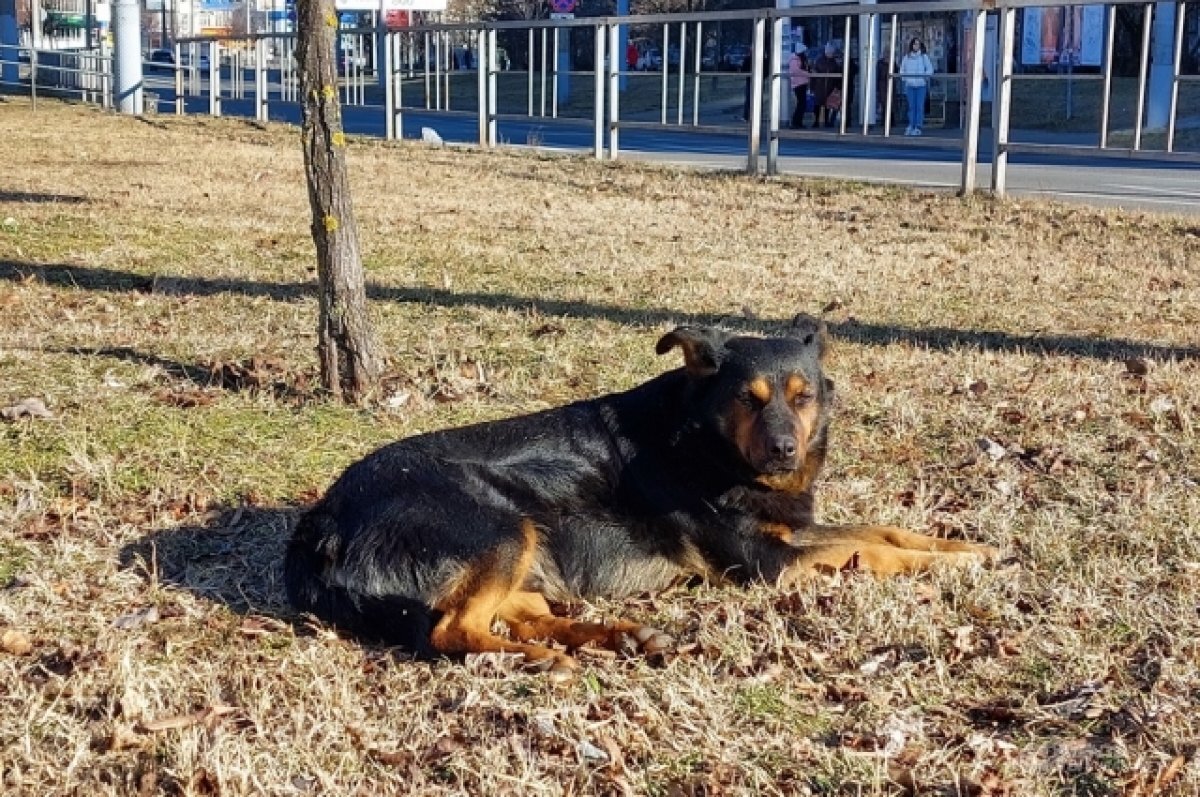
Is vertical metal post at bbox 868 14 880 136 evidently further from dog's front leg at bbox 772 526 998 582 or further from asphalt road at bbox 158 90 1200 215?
dog's front leg at bbox 772 526 998 582

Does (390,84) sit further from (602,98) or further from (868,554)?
(868,554)

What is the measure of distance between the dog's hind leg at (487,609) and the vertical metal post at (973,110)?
11.9 meters

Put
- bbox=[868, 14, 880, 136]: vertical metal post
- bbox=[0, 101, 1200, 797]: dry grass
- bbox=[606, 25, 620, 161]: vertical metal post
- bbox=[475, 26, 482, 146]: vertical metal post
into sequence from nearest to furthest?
1. bbox=[0, 101, 1200, 797]: dry grass
2. bbox=[868, 14, 880, 136]: vertical metal post
3. bbox=[606, 25, 620, 161]: vertical metal post
4. bbox=[475, 26, 482, 146]: vertical metal post

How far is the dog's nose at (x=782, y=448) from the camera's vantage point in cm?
458

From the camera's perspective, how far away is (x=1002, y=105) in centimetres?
1551

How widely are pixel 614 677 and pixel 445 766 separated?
25.2 inches

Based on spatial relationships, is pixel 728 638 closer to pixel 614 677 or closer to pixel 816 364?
pixel 614 677

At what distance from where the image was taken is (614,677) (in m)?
3.96

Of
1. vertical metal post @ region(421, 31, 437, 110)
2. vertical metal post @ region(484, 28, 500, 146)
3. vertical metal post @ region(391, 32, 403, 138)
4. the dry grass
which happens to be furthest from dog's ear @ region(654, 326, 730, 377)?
vertical metal post @ region(421, 31, 437, 110)

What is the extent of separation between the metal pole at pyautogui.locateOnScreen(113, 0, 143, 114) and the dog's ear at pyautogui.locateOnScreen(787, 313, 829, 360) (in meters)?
28.8

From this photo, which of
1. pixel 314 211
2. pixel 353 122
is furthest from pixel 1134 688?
pixel 353 122

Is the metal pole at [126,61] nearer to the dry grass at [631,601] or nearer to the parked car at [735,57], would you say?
the parked car at [735,57]

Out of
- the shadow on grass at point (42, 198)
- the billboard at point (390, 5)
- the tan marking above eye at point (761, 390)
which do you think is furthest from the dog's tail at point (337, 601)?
the billboard at point (390, 5)

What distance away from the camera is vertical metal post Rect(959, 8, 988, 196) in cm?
1536
